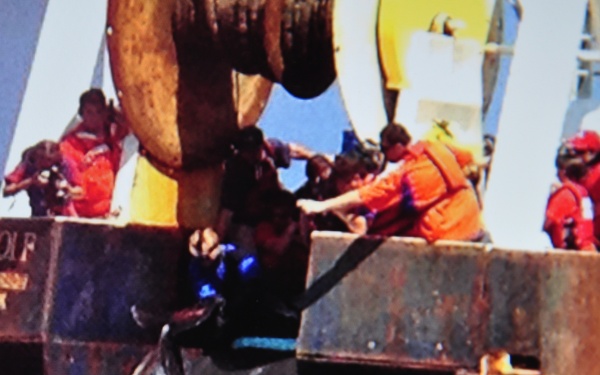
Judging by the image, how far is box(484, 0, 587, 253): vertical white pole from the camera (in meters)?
7.22

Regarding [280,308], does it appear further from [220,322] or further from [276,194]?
[276,194]

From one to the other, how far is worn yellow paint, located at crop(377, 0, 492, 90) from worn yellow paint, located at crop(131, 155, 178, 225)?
4.58 feet

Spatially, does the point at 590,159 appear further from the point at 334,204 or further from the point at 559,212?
the point at 334,204

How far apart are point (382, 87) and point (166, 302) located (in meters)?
1.55

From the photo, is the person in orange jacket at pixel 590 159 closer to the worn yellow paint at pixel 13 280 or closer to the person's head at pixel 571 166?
the person's head at pixel 571 166

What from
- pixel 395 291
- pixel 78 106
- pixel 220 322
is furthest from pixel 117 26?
pixel 395 291

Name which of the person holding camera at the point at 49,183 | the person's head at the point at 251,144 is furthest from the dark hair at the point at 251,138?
the person holding camera at the point at 49,183

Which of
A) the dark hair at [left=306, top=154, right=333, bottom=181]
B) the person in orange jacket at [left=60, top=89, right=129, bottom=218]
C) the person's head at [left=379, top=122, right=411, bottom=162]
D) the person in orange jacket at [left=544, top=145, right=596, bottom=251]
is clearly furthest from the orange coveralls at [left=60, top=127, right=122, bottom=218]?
the person in orange jacket at [left=544, top=145, right=596, bottom=251]

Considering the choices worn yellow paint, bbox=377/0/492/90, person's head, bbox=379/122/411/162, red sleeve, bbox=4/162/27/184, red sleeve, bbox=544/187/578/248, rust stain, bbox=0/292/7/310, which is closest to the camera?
person's head, bbox=379/122/411/162

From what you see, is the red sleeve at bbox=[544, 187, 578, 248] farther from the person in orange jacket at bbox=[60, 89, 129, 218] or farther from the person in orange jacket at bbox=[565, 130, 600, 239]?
the person in orange jacket at bbox=[60, 89, 129, 218]

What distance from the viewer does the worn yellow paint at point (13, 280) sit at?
24.7 feet

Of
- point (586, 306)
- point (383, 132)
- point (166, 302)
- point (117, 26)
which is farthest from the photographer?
point (117, 26)

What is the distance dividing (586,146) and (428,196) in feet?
2.94

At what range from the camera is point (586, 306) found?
6.41m
